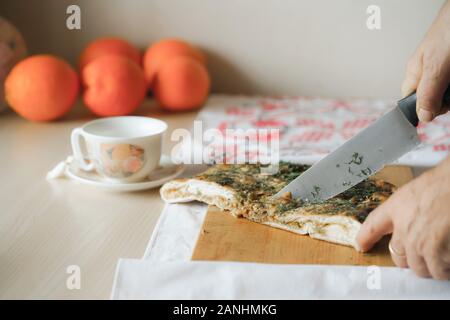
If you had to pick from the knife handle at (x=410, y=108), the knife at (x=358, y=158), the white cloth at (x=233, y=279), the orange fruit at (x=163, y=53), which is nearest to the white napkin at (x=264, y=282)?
the white cloth at (x=233, y=279)

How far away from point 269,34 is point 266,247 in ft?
3.35

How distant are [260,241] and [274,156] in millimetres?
434

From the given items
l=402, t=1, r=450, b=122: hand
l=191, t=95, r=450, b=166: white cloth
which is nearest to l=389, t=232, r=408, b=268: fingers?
l=402, t=1, r=450, b=122: hand

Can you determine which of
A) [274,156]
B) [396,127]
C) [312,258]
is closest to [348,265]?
[312,258]

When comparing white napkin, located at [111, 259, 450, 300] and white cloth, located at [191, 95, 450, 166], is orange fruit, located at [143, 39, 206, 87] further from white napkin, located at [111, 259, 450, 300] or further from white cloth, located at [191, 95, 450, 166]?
white napkin, located at [111, 259, 450, 300]

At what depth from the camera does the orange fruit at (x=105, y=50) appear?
5.45 ft

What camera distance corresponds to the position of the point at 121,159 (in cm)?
105

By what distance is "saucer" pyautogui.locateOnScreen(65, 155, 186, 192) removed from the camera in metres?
1.07

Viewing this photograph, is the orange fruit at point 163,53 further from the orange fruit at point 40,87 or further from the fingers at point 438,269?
the fingers at point 438,269

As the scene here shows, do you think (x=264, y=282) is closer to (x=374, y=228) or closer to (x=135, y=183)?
(x=374, y=228)

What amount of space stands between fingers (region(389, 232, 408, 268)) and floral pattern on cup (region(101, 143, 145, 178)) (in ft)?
1.55

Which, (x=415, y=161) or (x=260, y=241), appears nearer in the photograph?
(x=260, y=241)
